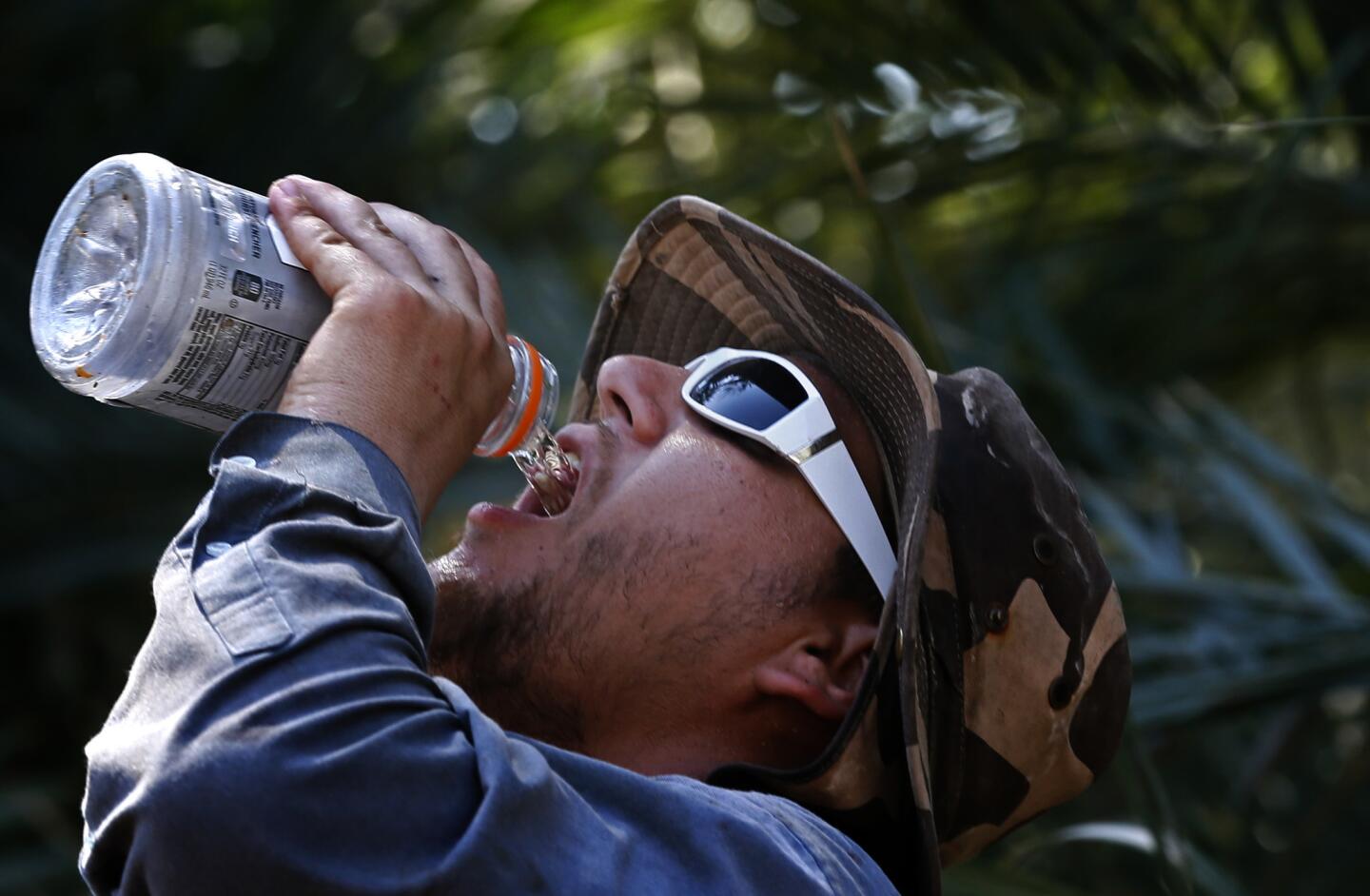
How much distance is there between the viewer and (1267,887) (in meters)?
2.33

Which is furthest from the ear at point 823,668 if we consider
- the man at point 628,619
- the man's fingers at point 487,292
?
the man's fingers at point 487,292

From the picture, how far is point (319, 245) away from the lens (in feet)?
4.35

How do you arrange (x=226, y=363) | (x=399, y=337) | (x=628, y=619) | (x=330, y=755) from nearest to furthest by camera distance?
(x=330, y=755) → (x=399, y=337) → (x=226, y=363) → (x=628, y=619)

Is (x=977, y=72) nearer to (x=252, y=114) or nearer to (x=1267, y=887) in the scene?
(x=1267, y=887)

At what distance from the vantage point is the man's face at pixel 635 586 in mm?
1488

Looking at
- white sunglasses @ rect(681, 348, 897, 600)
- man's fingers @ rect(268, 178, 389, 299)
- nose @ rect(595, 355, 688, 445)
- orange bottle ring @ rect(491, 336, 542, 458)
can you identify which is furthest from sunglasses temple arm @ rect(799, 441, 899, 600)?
man's fingers @ rect(268, 178, 389, 299)

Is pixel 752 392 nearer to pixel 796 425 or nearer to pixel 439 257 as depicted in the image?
pixel 796 425

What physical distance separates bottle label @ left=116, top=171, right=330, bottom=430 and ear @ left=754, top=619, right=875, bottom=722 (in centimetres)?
49

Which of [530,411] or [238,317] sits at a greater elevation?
[238,317]

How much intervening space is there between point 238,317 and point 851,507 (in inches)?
22.5

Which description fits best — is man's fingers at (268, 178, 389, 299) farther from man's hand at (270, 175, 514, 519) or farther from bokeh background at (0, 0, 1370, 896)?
bokeh background at (0, 0, 1370, 896)

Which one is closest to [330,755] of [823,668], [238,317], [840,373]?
[238,317]

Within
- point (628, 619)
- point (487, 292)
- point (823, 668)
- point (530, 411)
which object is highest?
point (487, 292)

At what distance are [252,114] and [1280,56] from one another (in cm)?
196
